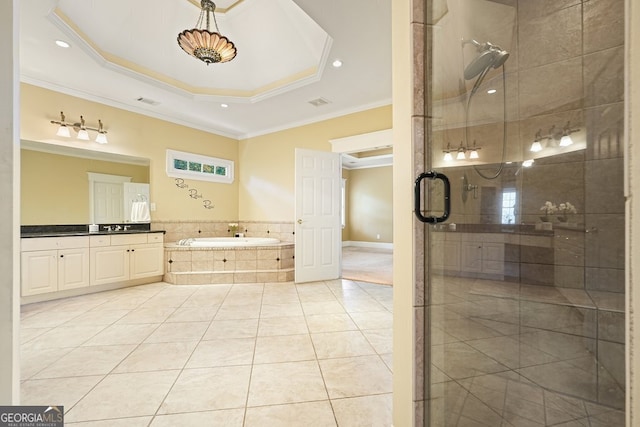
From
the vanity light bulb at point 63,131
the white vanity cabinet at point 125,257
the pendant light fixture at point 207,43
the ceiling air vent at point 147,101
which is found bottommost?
the white vanity cabinet at point 125,257

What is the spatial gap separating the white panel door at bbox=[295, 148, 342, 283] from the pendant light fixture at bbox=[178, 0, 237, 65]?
5.81 feet

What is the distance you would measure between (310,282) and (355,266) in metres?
1.56

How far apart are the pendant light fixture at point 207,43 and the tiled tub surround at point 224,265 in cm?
272

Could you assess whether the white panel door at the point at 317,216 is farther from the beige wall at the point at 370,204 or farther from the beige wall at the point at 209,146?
the beige wall at the point at 370,204

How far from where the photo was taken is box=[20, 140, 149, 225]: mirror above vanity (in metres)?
3.37

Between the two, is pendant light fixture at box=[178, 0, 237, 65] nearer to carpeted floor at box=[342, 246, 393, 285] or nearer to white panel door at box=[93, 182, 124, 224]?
white panel door at box=[93, 182, 124, 224]

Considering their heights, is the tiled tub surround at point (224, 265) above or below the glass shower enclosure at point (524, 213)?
below

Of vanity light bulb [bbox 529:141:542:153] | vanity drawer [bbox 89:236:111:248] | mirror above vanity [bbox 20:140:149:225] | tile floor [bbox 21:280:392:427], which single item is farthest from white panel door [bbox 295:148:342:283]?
vanity light bulb [bbox 529:141:542:153]

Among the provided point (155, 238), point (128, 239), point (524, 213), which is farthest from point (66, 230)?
point (524, 213)

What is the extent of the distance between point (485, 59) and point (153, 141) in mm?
5070

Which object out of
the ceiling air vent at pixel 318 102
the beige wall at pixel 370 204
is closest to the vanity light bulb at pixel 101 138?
the ceiling air vent at pixel 318 102

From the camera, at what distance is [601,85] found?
1.85 ft

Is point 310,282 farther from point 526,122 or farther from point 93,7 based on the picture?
point 93,7

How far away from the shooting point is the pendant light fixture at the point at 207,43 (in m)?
2.45
